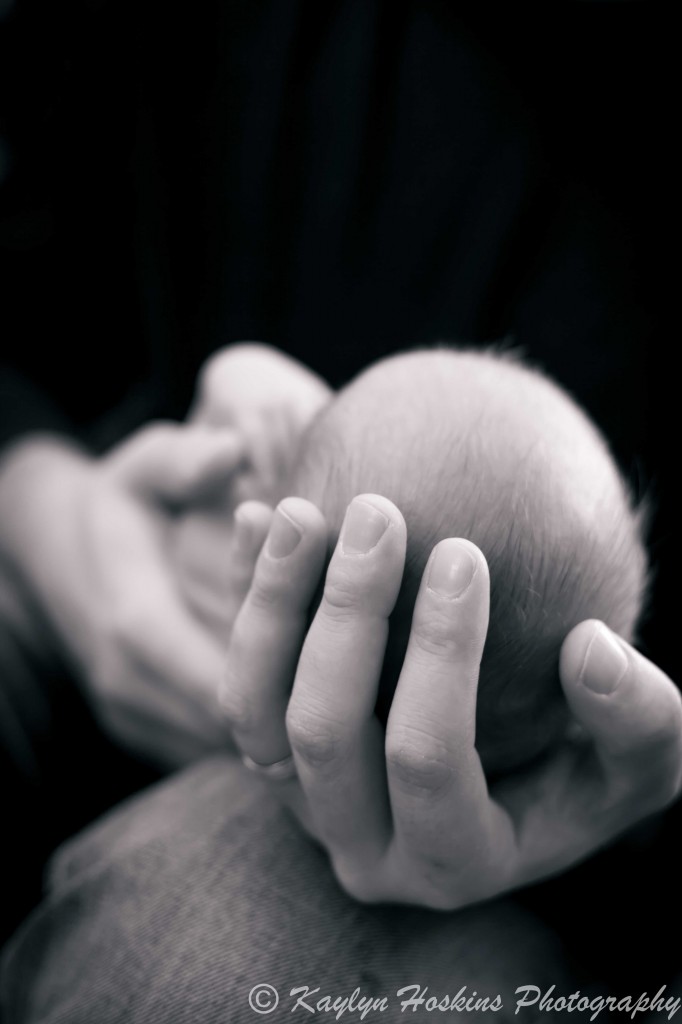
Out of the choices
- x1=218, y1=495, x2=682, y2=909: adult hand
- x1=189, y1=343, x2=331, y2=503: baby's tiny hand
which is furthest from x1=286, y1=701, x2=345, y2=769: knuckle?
x1=189, y1=343, x2=331, y2=503: baby's tiny hand

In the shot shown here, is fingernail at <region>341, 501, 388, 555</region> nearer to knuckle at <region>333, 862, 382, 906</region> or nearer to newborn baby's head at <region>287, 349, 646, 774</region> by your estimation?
newborn baby's head at <region>287, 349, 646, 774</region>

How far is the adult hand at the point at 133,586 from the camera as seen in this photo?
822mm

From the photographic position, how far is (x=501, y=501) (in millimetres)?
477

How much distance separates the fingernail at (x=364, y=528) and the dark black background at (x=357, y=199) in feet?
1.57

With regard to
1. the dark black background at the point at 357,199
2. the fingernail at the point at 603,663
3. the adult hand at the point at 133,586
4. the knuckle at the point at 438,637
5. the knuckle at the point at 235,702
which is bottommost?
the adult hand at the point at 133,586

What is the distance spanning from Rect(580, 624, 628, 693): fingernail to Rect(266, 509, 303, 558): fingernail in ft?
0.59

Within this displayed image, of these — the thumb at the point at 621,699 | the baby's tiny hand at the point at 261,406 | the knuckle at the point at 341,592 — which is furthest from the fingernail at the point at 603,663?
the baby's tiny hand at the point at 261,406

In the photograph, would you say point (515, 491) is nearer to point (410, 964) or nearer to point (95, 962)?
point (410, 964)

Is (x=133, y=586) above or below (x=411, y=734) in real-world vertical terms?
below

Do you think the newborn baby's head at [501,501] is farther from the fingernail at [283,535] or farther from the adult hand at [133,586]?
the adult hand at [133,586]

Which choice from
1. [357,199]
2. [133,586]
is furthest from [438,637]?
[357,199]

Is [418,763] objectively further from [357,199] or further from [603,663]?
[357,199]

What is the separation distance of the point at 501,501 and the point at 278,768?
259 millimetres

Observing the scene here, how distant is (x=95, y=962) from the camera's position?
56 centimetres
